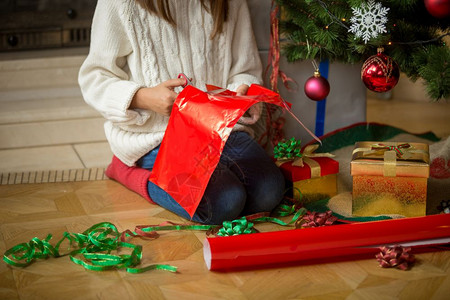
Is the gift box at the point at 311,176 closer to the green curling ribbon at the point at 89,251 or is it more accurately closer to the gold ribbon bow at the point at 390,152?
the gold ribbon bow at the point at 390,152

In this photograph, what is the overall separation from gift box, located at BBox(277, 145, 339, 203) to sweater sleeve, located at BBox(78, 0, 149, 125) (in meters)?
0.36

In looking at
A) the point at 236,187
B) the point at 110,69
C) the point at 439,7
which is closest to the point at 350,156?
the point at 236,187

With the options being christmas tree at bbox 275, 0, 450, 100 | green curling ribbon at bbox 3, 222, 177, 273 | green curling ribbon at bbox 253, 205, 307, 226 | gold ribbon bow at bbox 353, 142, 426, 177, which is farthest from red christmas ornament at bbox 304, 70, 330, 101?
green curling ribbon at bbox 3, 222, 177, 273

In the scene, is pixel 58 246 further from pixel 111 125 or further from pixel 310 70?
pixel 310 70

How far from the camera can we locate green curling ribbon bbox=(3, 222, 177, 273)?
0.98 metres

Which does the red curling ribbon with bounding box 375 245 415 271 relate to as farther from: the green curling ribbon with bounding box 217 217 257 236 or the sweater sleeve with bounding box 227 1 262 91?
the sweater sleeve with bounding box 227 1 262 91

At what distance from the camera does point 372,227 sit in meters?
1.01

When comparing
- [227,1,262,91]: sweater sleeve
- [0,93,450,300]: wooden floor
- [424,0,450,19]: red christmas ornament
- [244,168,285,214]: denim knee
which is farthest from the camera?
[227,1,262,91]: sweater sleeve

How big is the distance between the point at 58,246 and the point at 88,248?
0.06 meters

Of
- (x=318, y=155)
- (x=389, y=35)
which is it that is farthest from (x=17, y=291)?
(x=389, y=35)

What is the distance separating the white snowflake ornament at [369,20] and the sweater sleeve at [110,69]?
49 centimetres

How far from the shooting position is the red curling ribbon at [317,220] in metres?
1.13

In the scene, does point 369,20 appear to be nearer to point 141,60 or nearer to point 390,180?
point 390,180

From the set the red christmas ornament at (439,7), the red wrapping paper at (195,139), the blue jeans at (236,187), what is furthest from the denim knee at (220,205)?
the red christmas ornament at (439,7)
